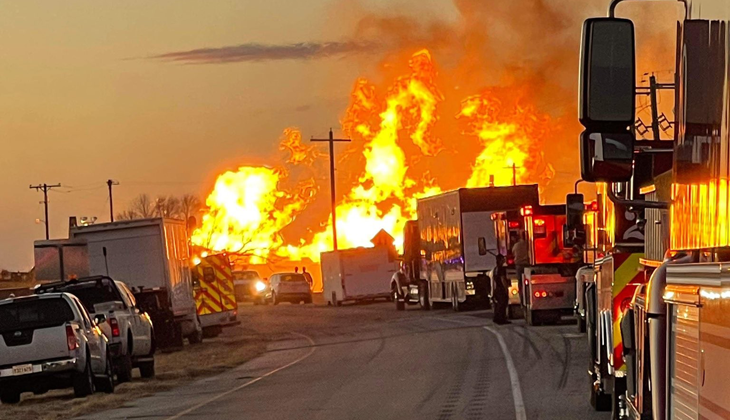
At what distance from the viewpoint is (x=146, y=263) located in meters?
35.5

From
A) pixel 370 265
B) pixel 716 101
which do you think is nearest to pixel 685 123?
pixel 716 101

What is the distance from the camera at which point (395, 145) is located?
74188 millimetres

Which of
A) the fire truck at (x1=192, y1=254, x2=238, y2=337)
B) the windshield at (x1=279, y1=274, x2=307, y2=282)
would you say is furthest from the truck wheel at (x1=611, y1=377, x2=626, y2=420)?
the windshield at (x1=279, y1=274, x2=307, y2=282)

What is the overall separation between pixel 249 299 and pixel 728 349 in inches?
3007

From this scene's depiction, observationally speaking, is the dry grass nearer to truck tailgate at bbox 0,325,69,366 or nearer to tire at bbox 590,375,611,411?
truck tailgate at bbox 0,325,69,366

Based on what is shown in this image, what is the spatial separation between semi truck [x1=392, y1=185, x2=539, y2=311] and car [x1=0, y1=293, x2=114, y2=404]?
65.9 feet

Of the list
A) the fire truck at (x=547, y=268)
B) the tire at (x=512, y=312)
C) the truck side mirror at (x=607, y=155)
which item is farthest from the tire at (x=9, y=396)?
the truck side mirror at (x=607, y=155)

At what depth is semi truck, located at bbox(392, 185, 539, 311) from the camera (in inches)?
1758

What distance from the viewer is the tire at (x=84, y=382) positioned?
22859 millimetres

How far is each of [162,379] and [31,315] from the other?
4208 mm

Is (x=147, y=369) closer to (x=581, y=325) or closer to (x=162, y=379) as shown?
(x=162, y=379)

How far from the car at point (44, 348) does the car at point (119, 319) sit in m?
2.21

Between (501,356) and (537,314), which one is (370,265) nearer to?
(537,314)

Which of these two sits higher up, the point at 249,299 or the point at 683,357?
the point at 683,357
